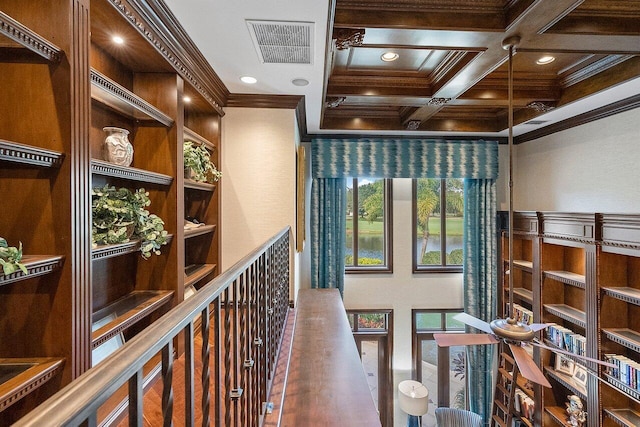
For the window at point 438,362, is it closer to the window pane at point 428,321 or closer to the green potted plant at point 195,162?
the window pane at point 428,321

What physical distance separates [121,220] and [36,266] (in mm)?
553

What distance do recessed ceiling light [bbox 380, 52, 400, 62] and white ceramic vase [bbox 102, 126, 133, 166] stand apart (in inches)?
76.7

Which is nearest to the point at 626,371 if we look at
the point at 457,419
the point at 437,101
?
the point at 457,419

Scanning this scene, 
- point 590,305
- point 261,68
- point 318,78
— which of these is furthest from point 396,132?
point 590,305

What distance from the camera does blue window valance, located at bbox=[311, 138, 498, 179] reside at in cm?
438

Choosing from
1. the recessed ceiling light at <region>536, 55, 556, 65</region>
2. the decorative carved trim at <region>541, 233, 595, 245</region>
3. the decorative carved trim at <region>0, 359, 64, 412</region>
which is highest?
the recessed ceiling light at <region>536, 55, 556, 65</region>

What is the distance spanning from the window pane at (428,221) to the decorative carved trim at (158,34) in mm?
3488

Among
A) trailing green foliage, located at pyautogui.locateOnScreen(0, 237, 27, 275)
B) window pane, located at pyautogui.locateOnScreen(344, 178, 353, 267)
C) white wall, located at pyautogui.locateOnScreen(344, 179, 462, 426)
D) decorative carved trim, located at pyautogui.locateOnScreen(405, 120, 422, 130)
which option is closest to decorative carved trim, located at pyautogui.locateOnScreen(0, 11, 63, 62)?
trailing green foliage, located at pyautogui.locateOnScreen(0, 237, 27, 275)

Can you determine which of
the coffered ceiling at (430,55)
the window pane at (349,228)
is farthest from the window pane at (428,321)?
the coffered ceiling at (430,55)

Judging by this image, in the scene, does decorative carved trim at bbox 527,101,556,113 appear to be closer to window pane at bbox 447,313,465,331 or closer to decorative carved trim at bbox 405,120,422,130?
decorative carved trim at bbox 405,120,422,130

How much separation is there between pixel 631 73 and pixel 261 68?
9.49ft

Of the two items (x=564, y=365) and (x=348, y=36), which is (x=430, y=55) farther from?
(x=564, y=365)

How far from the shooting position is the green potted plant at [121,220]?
1.55 m

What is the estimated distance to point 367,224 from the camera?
15.9ft
